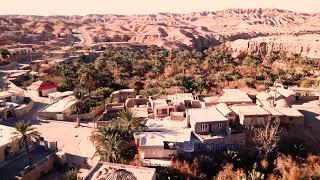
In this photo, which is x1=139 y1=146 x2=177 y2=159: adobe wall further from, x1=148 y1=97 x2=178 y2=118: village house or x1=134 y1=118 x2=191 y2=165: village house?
x1=148 y1=97 x2=178 y2=118: village house

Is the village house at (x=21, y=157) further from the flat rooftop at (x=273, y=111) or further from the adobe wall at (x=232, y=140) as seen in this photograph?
the flat rooftop at (x=273, y=111)

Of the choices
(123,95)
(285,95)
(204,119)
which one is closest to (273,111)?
(285,95)

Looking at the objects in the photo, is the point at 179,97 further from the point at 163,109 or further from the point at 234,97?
the point at 234,97

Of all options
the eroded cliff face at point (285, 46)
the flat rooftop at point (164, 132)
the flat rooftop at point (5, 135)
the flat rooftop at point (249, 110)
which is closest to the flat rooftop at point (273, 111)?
the flat rooftop at point (249, 110)

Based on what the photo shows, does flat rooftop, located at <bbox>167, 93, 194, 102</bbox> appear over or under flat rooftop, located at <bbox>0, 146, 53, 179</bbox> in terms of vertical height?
over

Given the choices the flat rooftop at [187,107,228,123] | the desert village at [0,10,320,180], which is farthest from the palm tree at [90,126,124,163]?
the flat rooftop at [187,107,228,123]

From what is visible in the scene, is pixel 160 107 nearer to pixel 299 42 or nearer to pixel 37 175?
pixel 37 175
